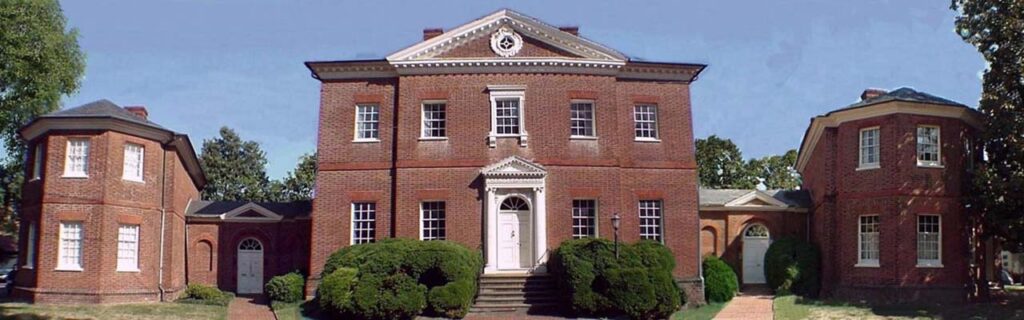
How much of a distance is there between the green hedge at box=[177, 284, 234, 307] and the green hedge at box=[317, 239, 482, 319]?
17.0 feet

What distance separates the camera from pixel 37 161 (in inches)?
1172

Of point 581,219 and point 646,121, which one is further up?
point 646,121

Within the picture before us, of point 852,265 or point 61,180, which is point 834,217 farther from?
point 61,180

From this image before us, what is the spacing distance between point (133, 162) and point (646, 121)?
15.7 metres

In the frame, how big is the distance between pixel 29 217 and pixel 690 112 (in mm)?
20344

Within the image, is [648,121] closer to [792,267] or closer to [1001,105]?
[792,267]

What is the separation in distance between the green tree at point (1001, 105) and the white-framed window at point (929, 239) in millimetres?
1157

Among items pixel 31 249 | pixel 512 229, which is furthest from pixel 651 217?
pixel 31 249

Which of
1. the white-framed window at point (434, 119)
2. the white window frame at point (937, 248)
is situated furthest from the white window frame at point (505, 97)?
the white window frame at point (937, 248)

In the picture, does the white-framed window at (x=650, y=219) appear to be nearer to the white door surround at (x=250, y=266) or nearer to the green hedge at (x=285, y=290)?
the green hedge at (x=285, y=290)

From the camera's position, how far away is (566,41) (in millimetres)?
29578

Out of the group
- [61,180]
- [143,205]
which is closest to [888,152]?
[143,205]

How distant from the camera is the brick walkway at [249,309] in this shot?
26.3 meters

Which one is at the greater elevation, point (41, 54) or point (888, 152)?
point (41, 54)
